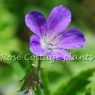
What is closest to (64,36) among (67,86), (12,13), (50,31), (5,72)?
(50,31)

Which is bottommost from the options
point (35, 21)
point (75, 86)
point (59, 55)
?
point (75, 86)

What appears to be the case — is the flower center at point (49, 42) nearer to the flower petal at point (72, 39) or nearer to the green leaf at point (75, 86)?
the flower petal at point (72, 39)

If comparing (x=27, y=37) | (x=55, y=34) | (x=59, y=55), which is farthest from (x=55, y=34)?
(x=27, y=37)

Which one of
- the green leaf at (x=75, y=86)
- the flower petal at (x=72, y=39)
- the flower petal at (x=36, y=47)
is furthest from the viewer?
the green leaf at (x=75, y=86)

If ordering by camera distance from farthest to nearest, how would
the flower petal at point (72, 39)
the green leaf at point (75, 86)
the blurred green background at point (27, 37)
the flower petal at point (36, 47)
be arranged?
the blurred green background at point (27, 37) < the green leaf at point (75, 86) < the flower petal at point (72, 39) < the flower petal at point (36, 47)

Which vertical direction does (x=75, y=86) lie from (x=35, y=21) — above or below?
below

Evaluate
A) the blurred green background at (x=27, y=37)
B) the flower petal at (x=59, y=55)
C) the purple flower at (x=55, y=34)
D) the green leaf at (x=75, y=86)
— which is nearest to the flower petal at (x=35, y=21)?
the purple flower at (x=55, y=34)

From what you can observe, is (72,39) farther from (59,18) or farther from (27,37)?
(27,37)

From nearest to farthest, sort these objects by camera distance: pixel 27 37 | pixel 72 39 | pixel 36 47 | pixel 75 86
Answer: pixel 36 47 < pixel 72 39 < pixel 75 86 < pixel 27 37
